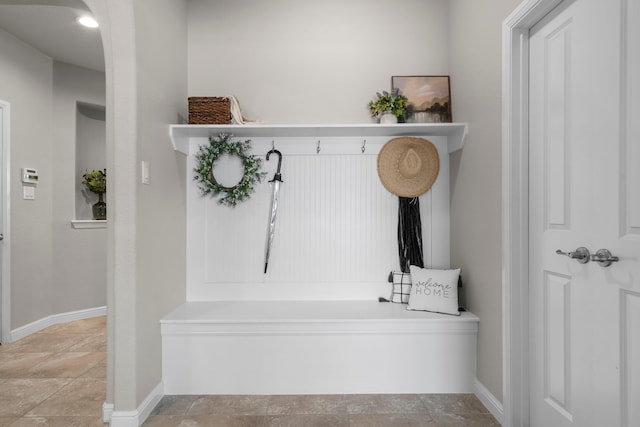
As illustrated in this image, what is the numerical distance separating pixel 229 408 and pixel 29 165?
296cm

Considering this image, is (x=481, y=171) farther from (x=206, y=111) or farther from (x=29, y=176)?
(x=29, y=176)

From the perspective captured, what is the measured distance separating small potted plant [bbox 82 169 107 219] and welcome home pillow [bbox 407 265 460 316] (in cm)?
344

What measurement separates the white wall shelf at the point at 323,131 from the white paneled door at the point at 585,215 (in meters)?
0.72

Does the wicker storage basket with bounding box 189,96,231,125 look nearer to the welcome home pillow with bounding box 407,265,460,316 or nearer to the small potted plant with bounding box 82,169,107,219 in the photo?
the welcome home pillow with bounding box 407,265,460,316

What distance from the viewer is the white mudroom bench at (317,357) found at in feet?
7.25

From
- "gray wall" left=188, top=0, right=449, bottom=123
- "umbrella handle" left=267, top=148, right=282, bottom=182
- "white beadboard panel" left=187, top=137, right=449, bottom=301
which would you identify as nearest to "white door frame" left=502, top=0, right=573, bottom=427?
"white beadboard panel" left=187, top=137, right=449, bottom=301

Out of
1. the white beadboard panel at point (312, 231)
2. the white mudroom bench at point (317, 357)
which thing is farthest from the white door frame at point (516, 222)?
the white beadboard panel at point (312, 231)

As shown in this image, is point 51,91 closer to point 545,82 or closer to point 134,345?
point 134,345

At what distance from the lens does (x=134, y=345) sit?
189cm

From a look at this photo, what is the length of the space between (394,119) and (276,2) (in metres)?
1.28

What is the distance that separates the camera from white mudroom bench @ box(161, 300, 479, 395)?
2.21 meters

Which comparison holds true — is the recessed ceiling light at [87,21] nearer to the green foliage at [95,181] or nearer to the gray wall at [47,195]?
the gray wall at [47,195]

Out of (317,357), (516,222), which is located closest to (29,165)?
(317,357)

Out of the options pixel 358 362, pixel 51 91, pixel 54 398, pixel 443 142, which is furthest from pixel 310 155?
pixel 51 91
